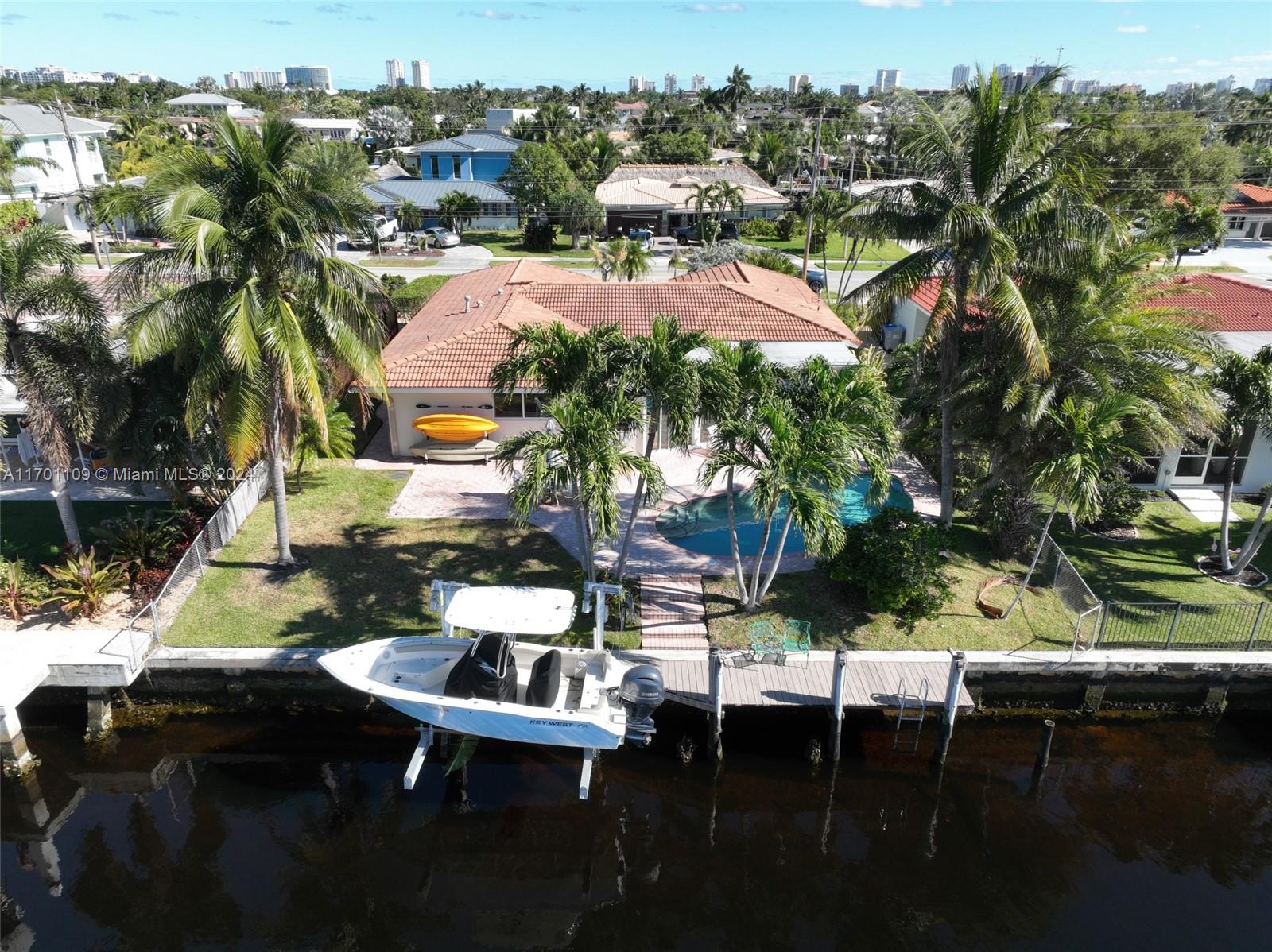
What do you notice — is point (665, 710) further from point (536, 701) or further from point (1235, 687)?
point (1235, 687)

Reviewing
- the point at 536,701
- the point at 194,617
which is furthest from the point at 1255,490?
the point at 194,617

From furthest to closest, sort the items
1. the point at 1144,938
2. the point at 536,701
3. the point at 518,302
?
the point at 518,302
the point at 536,701
the point at 1144,938

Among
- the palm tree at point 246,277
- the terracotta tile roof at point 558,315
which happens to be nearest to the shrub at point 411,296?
the terracotta tile roof at point 558,315

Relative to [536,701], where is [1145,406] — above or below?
above

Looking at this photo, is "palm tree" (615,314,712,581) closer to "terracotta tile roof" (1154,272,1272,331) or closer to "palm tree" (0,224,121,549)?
"palm tree" (0,224,121,549)

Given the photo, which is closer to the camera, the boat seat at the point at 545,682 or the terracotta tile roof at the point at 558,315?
the boat seat at the point at 545,682

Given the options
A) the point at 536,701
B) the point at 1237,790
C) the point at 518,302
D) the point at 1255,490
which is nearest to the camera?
the point at 536,701

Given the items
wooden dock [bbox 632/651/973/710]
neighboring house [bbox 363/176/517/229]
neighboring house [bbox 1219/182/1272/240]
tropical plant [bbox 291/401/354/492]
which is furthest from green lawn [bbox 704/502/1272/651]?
neighboring house [bbox 1219/182/1272/240]

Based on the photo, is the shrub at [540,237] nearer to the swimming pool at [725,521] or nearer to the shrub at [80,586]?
the swimming pool at [725,521]
